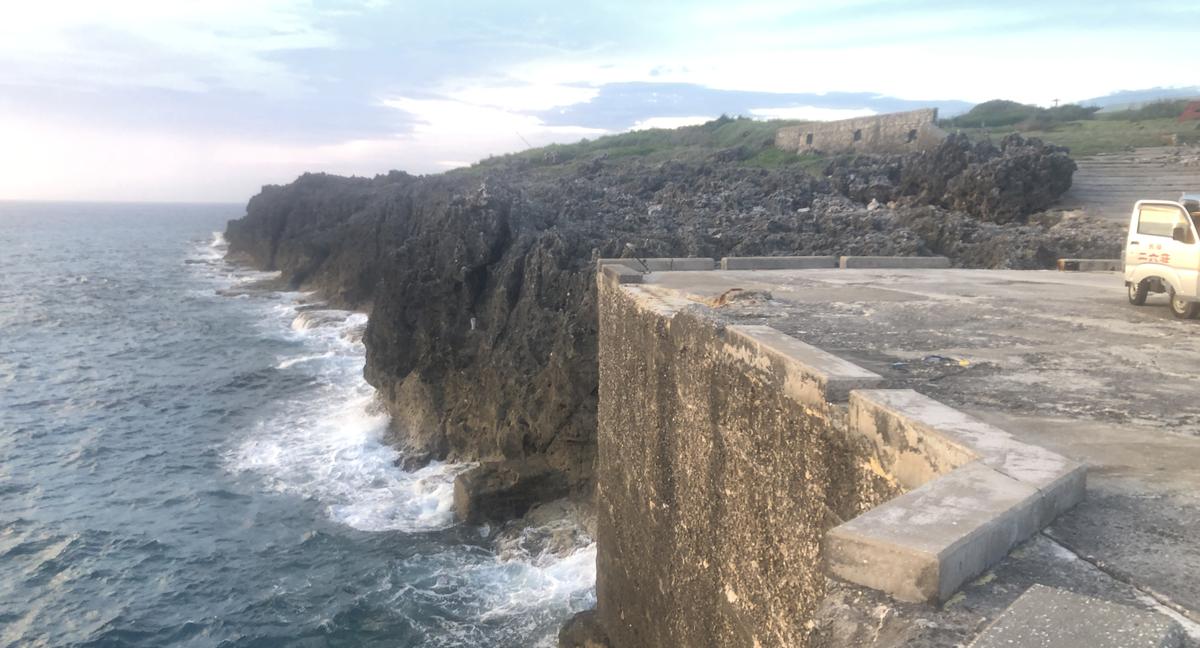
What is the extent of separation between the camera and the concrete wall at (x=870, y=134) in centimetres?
3102

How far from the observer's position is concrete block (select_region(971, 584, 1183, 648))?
6.79 feet

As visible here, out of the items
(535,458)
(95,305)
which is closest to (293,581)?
(535,458)

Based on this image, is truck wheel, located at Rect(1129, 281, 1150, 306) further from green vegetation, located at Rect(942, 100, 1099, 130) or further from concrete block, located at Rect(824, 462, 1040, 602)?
green vegetation, located at Rect(942, 100, 1099, 130)

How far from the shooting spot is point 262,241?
205ft

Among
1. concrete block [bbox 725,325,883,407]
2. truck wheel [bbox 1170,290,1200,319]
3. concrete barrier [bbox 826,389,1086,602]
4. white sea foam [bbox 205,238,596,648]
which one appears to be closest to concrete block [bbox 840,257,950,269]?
truck wheel [bbox 1170,290,1200,319]

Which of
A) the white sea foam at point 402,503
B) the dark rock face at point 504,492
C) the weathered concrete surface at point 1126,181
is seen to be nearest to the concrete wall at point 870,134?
the weathered concrete surface at point 1126,181

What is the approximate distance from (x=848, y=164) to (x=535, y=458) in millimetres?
18785

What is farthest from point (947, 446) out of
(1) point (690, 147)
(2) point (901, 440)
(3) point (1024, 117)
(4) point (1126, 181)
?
(1) point (690, 147)

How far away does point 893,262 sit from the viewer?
42.7ft

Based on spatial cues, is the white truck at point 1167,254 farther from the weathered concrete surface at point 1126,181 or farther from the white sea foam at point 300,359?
the white sea foam at point 300,359

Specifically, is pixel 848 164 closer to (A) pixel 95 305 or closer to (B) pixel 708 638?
(B) pixel 708 638

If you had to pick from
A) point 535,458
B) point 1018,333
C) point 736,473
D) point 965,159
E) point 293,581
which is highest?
point 965,159

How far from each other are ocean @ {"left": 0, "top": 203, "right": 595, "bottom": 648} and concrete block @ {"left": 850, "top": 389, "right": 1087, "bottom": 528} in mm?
9073

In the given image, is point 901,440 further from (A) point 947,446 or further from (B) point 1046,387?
(B) point 1046,387
